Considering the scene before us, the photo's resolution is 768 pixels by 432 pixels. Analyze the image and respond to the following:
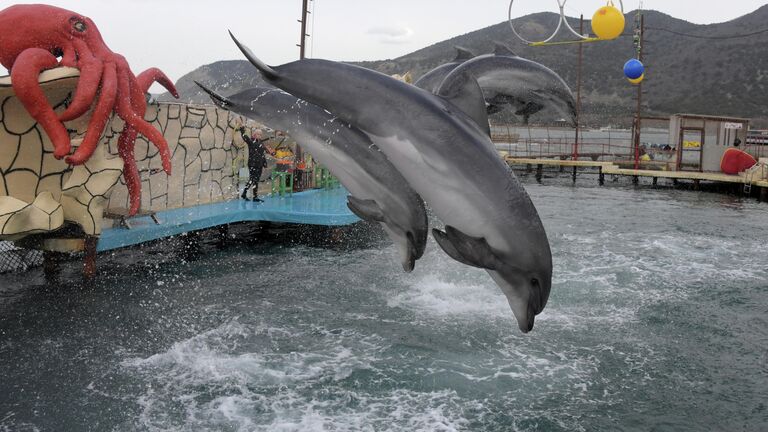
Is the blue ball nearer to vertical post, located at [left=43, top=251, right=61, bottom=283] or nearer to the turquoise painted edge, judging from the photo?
the turquoise painted edge

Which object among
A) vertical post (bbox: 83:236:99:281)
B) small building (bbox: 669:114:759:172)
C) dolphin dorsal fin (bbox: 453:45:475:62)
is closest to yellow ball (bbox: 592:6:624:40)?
A: dolphin dorsal fin (bbox: 453:45:475:62)

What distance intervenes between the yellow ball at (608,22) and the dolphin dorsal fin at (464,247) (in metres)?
13.8

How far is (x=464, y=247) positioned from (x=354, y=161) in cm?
117

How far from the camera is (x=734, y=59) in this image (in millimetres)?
115125

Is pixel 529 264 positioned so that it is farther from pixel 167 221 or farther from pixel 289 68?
pixel 167 221

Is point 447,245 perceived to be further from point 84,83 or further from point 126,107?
point 126,107

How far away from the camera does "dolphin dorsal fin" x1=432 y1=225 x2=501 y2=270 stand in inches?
139

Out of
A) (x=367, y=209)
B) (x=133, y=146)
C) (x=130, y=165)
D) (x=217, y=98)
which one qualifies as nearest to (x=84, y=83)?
(x=133, y=146)

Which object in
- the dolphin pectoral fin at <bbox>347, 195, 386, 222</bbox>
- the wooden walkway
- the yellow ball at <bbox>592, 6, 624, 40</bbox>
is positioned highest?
the yellow ball at <bbox>592, 6, 624, 40</bbox>

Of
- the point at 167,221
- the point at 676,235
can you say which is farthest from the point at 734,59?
the point at 167,221

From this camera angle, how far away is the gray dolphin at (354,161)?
13.9ft

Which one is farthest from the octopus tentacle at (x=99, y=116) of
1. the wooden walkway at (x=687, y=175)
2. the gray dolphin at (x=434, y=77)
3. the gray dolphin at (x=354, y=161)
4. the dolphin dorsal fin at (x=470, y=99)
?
the wooden walkway at (x=687, y=175)

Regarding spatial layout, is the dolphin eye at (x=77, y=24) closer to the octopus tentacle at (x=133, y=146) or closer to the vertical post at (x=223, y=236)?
the octopus tentacle at (x=133, y=146)

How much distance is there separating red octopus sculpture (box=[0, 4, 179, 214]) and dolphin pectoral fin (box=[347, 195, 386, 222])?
7265 mm
